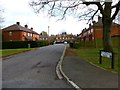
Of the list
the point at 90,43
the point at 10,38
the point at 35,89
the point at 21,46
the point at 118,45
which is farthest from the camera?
the point at 10,38

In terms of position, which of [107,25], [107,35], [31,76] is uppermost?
[107,25]

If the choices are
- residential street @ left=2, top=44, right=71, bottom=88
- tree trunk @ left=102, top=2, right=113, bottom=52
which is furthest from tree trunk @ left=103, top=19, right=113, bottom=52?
residential street @ left=2, top=44, right=71, bottom=88

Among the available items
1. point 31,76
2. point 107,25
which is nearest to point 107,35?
point 107,25

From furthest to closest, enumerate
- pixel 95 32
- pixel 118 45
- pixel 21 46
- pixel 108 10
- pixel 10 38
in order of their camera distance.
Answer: pixel 10 38 < pixel 95 32 < pixel 21 46 < pixel 118 45 < pixel 108 10

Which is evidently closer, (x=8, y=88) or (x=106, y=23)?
(x=8, y=88)

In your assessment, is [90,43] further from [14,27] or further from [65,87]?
[65,87]

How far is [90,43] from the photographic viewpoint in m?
59.0

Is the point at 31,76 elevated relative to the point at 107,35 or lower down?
lower down

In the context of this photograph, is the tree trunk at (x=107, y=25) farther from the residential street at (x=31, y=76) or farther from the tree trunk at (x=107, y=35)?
the residential street at (x=31, y=76)

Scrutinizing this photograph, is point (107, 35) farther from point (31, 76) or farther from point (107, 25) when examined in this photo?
point (31, 76)

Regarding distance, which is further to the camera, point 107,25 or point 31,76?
point 107,25

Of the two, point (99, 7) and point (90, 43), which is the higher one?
point (99, 7)

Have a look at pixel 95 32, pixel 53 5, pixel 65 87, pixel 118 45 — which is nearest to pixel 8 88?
pixel 65 87

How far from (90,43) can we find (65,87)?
162 feet
